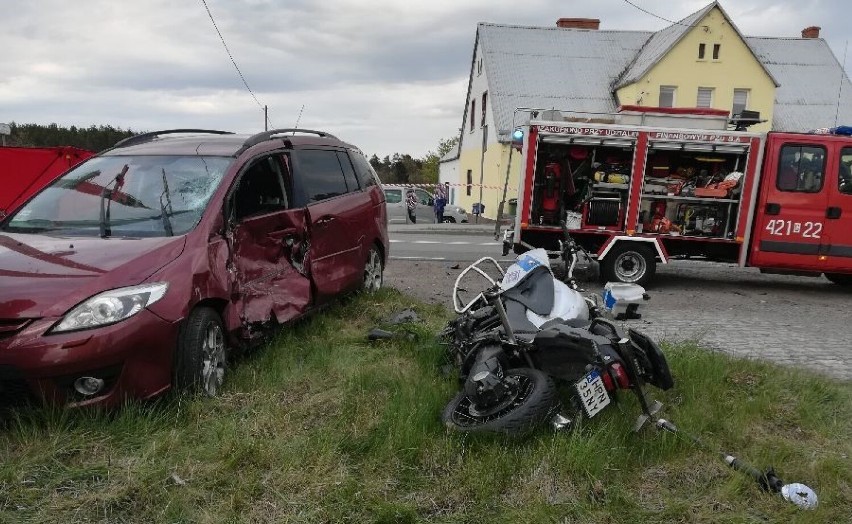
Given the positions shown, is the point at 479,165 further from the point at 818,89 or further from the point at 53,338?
the point at 53,338

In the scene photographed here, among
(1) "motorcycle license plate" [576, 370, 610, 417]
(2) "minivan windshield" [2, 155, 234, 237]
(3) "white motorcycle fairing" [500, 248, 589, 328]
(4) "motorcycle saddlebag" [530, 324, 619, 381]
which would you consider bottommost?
(1) "motorcycle license plate" [576, 370, 610, 417]

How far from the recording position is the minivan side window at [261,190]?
15.3 ft

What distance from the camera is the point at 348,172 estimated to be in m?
6.65

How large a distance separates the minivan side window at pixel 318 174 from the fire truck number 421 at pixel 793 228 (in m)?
6.28

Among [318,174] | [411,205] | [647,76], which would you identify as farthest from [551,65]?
[318,174]

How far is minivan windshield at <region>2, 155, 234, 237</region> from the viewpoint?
422cm

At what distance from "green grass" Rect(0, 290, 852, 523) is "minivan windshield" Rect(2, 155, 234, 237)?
123cm

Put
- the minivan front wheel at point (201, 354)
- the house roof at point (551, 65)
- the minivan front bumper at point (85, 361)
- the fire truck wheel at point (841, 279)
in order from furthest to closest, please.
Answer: the house roof at point (551, 65), the fire truck wheel at point (841, 279), the minivan front wheel at point (201, 354), the minivan front bumper at point (85, 361)

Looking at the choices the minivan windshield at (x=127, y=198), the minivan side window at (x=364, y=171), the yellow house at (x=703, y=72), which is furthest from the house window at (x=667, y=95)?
the minivan windshield at (x=127, y=198)

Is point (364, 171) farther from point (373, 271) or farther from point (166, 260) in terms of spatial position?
point (166, 260)

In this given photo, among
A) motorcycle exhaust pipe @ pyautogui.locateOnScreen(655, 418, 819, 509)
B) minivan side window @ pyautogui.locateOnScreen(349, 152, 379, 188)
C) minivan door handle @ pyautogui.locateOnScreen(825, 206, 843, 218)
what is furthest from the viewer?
minivan door handle @ pyautogui.locateOnScreen(825, 206, 843, 218)

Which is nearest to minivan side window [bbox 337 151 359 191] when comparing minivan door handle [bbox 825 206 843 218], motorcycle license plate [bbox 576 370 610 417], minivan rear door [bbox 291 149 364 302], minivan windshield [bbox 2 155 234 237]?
minivan rear door [bbox 291 149 364 302]

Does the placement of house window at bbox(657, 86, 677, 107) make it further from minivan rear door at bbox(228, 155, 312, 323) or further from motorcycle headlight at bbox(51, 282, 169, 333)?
motorcycle headlight at bbox(51, 282, 169, 333)

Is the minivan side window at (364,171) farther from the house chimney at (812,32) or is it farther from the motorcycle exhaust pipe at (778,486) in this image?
the house chimney at (812,32)
